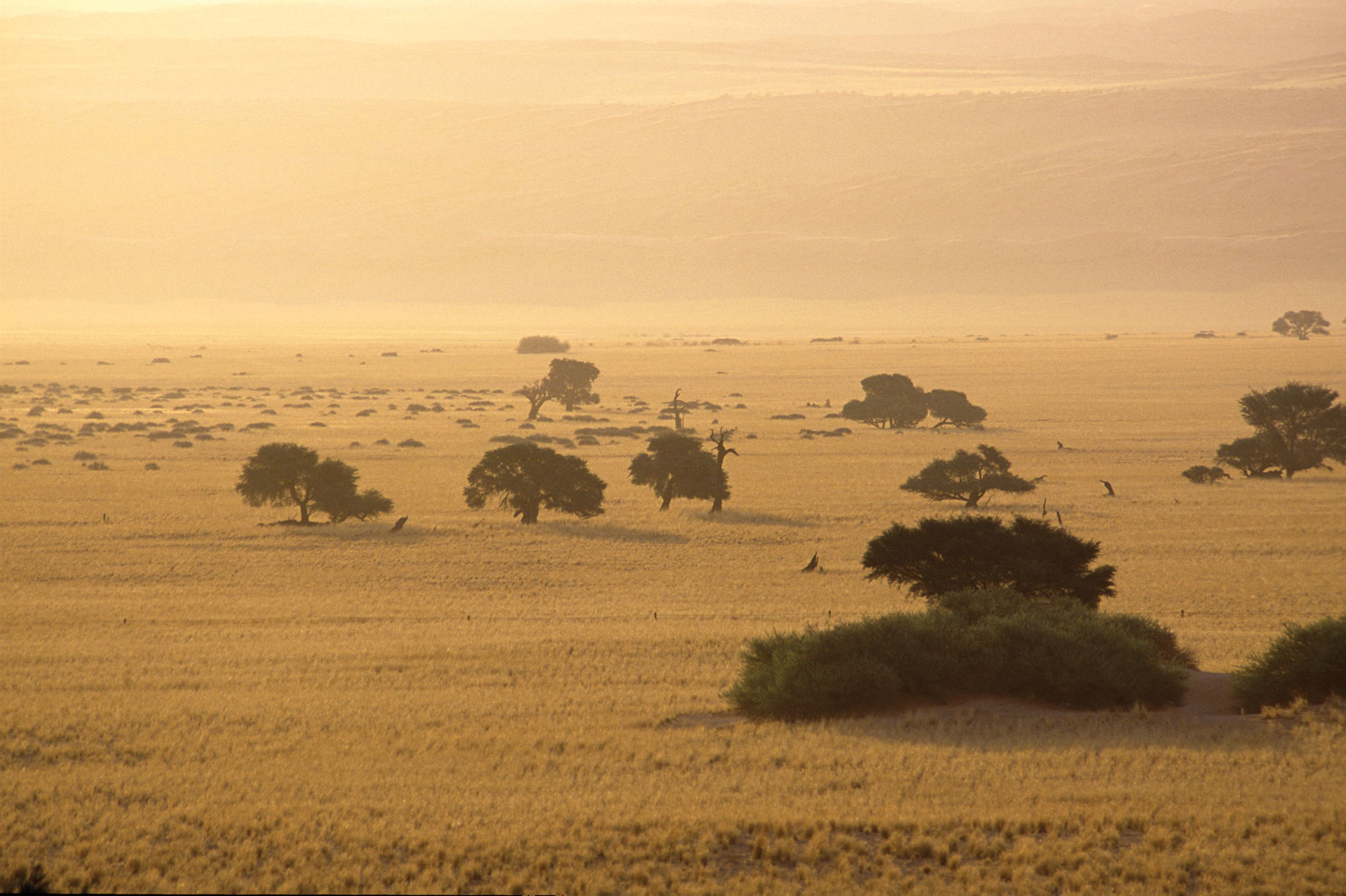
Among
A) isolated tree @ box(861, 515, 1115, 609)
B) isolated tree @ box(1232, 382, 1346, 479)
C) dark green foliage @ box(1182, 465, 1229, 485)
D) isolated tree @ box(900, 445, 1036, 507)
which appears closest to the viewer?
isolated tree @ box(861, 515, 1115, 609)

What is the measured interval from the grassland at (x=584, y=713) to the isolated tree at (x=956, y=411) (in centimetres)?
1267

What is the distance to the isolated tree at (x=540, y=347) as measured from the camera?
122 metres

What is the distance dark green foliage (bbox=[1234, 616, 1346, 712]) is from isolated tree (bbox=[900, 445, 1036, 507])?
2208 centimetres

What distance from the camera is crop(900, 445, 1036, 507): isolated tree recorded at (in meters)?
37.6

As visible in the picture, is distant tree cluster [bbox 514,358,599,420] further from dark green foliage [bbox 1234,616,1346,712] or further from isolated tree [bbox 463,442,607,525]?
dark green foliage [bbox 1234,616,1346,712]

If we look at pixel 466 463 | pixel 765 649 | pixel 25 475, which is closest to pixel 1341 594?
pixel 765 649

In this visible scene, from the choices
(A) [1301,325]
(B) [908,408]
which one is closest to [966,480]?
(B) [908,408]

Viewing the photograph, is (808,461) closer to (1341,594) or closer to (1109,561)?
(1109,561)

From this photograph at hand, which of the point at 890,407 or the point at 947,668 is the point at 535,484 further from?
the point at 890,407

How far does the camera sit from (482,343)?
459 feet

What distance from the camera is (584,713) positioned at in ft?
50.3

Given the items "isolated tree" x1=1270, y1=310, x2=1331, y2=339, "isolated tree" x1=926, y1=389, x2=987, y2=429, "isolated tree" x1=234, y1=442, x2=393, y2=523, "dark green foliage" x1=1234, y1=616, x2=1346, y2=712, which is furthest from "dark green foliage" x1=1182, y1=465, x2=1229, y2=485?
"isolated tree" x1=1270, y1=310, x2=1331, y2=339

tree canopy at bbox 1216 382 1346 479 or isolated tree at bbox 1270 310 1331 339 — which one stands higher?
isolated tree at bbox 1270 310 1331 339

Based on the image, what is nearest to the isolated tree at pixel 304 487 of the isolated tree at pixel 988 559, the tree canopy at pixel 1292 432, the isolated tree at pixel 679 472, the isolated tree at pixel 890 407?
the isolated tree at pixel 679 472
